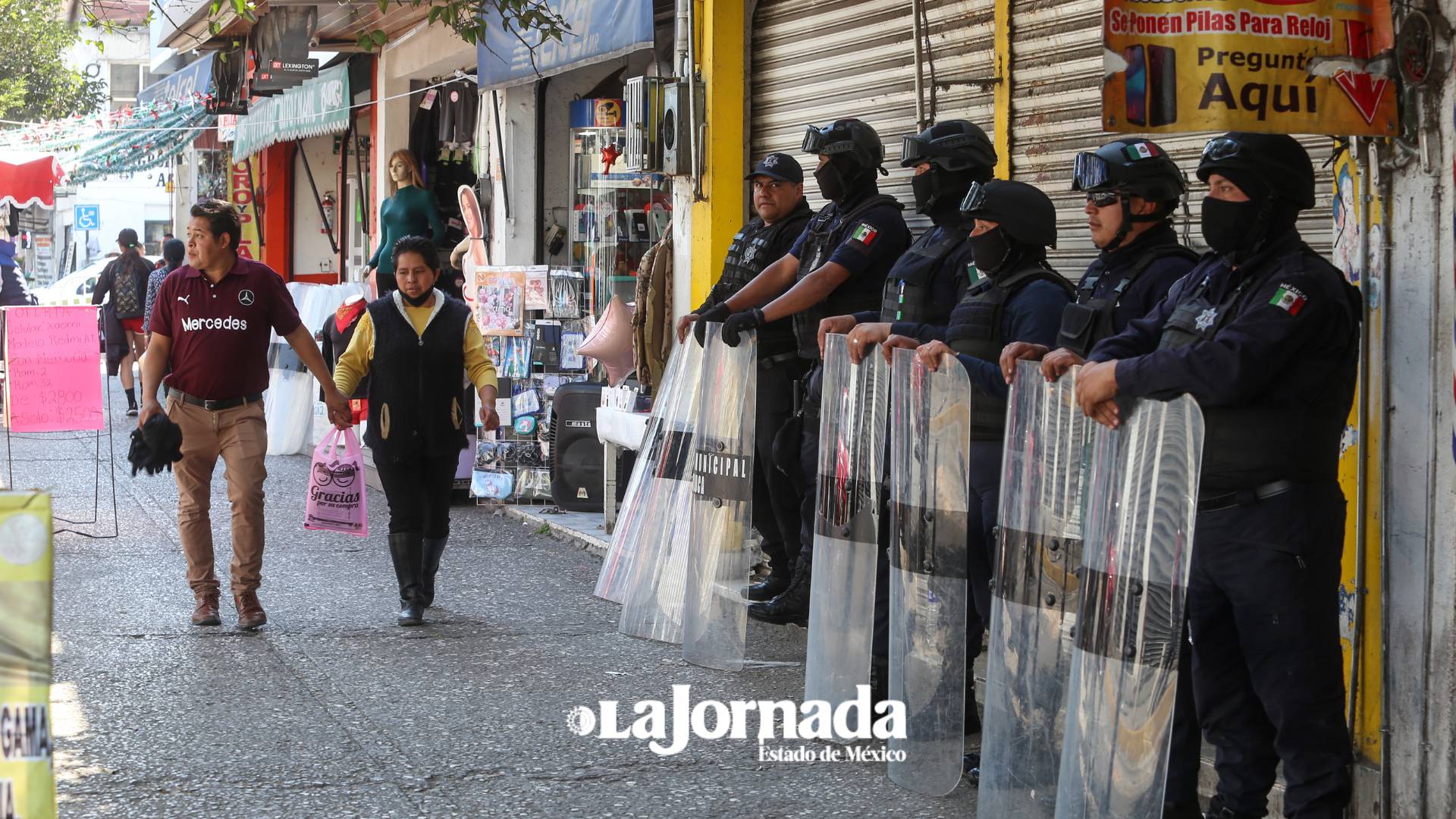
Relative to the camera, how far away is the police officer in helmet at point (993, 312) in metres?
5.13

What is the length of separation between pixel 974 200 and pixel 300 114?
14.3 m

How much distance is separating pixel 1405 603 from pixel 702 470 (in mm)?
3094

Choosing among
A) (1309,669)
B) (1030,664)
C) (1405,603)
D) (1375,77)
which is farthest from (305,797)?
(1375,77)

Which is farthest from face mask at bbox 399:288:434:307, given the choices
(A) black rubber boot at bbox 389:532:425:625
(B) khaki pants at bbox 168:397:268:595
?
(A) black rubber boot at bbox 389:532:425:625

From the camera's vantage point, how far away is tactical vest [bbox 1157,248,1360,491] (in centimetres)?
398

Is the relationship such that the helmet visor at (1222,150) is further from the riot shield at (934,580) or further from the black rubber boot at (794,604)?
the black rubber boot at (794,604)

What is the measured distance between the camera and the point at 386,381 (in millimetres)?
7352

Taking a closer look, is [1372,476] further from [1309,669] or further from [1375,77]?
[1375,77]

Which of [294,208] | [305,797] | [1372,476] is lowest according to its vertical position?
[305,797]

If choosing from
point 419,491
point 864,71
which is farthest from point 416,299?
point 864,71

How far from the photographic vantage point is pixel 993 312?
519 centimetres

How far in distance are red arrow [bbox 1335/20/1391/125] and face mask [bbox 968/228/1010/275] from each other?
1.24m

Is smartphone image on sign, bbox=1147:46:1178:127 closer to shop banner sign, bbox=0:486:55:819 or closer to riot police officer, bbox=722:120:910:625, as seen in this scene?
riot police officer, bbox=722:120:910:625

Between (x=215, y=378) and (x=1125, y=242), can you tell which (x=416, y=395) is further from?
(x=1125, y=242)
